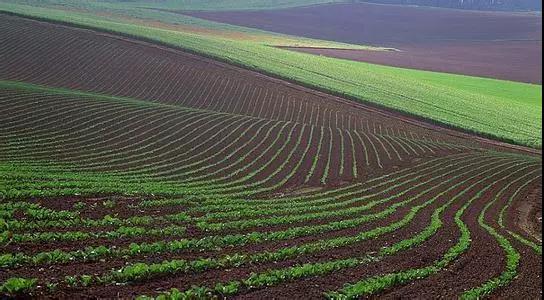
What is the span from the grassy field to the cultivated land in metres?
11.7

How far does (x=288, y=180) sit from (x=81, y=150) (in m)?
11.1

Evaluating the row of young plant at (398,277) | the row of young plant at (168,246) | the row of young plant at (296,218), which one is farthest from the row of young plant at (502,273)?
the row of young plant at (168,246)

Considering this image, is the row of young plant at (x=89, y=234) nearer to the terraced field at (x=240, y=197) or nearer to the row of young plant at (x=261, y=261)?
the terraced field at (x=240, y=197)

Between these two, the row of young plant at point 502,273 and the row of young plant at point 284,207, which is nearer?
the row of young plant at point 502,273

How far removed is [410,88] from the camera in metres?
65.9

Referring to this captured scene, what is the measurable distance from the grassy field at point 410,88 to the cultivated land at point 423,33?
1166 centimetres

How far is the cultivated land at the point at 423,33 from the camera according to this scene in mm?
95438

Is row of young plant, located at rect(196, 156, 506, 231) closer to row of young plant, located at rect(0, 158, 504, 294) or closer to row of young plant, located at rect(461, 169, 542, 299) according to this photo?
row of young plant, located at rect(0, 158, 504, 294)

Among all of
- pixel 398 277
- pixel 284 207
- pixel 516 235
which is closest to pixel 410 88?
pixel 516 235

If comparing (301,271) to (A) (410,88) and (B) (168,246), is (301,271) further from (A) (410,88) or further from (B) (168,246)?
(A) (410,88)

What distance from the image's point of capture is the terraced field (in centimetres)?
1522

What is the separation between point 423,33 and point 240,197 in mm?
118505

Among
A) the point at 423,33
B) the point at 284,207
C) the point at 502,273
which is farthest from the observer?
the point at 423,33

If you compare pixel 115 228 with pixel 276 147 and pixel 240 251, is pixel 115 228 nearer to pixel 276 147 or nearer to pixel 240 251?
pixel 240 251
